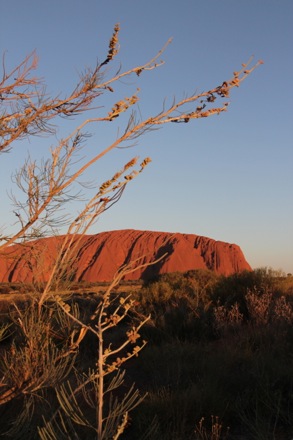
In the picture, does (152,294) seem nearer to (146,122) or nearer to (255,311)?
(255,311)

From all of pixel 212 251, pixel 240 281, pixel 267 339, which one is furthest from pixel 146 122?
pixel 212 251

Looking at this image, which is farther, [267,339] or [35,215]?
[267,339]

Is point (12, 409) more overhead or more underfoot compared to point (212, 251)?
more underfoot

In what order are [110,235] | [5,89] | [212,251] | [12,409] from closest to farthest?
1. [5,89]
2. [12,409]
3. [212,251]
4. [110,235]

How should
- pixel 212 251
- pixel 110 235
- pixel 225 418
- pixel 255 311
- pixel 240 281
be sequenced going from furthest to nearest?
pixel 110 235, pixel 212 251, pixel 240 281, pixel 255 311, pixel 225 418

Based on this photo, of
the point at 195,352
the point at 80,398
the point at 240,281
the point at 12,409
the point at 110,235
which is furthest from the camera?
the point at 110,235

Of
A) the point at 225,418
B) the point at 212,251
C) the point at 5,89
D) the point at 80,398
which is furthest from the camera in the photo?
the point at 212,251

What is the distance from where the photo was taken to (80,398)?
5926mm

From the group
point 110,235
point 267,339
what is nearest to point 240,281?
point 267,339

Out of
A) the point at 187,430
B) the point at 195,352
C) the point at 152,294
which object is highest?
the point at 152,294

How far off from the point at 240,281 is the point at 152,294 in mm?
2444

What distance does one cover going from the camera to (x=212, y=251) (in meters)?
75.2

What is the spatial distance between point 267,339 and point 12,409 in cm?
438

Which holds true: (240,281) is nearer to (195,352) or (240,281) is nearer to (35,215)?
(195,352)
